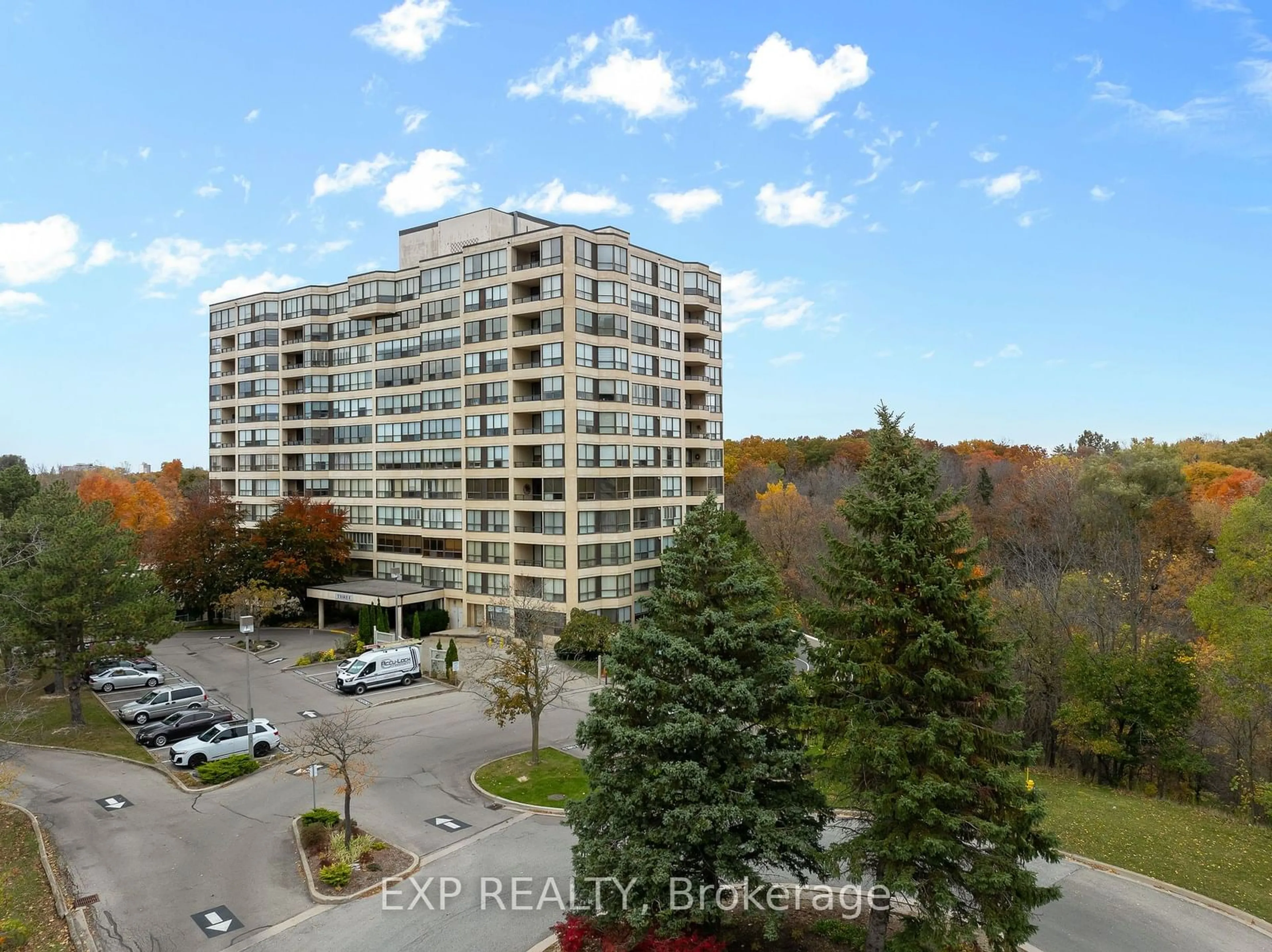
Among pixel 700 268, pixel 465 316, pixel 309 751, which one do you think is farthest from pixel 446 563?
pixel 700 268

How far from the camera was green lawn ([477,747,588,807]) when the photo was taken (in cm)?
2275

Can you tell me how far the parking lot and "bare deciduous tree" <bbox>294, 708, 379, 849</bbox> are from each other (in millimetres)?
2033

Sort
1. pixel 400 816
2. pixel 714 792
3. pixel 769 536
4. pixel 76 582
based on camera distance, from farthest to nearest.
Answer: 1. pixel 769 536
2. pixel 76 582
3. pixel 400 816
4. pixel 714 792

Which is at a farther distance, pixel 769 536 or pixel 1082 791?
pixel 769 536

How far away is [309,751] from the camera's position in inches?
1011

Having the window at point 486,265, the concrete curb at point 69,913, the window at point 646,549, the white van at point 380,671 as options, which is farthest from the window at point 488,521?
the concrete curb at point 69,913

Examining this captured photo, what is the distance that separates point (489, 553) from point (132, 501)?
49.4m

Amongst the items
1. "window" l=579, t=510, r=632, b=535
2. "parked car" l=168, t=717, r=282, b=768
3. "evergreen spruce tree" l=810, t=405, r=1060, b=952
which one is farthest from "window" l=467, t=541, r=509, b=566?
"evergreen spruce tree" l=810, t=405, r=1060, b=952

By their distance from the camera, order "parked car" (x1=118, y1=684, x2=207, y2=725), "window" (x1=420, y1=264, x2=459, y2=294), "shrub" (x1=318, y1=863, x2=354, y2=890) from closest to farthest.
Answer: "shrub" (x1=318, y1=863, x2=354, y2=890), "parked car" (x1=118, y1=684, x2=207, y2=725), "window" (x1=420, y1=264, x2=459, y2=294)

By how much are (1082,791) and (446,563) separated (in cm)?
3857

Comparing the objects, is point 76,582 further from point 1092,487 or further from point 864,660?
point 1092,487

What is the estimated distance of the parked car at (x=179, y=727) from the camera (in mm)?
27609

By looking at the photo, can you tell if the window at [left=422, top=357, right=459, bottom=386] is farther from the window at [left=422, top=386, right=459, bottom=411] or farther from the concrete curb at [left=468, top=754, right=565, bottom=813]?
the concrete curb at [left=468, top=754, right=565, bottom=813]

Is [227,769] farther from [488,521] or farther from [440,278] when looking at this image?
[440,278]
